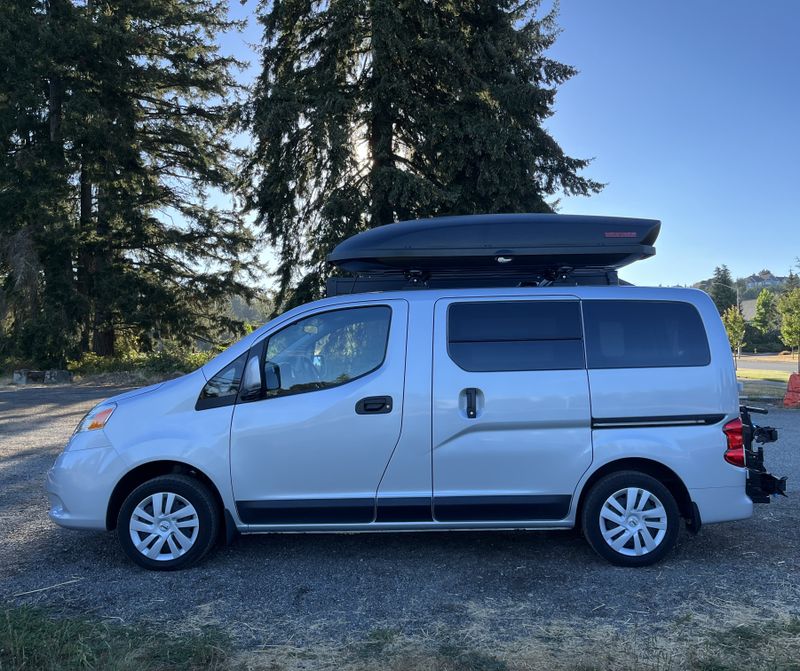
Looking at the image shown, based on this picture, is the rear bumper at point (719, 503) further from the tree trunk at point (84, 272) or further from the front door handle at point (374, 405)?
the tree trunk at point (84, 272)

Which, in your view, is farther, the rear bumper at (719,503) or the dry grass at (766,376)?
the dry grass at (766,376)

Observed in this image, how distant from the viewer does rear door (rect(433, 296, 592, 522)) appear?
4.38 meters

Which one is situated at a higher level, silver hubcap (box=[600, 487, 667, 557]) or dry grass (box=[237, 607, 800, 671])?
silver hubcap (box=[600, 487, 667, 557])

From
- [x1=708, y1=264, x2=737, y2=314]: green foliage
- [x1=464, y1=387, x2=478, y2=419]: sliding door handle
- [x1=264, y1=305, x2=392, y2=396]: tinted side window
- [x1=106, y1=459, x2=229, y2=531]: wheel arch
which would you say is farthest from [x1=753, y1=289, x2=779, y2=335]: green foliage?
[x1=106, y1=459, x2=229, y2=531]: wheel arch

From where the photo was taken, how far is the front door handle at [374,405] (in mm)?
4371

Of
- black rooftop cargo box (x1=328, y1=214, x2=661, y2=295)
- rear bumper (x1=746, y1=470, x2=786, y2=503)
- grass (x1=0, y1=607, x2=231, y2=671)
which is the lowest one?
grass (x1=0, y1=607, x2=231, y2=671)

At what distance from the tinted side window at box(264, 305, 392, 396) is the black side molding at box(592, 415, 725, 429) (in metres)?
1.65

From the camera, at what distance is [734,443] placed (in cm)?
441

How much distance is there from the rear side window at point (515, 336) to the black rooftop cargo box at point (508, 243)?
1.24ft

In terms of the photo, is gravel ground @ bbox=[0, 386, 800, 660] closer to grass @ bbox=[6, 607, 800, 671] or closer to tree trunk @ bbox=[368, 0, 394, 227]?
grass @ bbox=[6, 607, 800, 671]

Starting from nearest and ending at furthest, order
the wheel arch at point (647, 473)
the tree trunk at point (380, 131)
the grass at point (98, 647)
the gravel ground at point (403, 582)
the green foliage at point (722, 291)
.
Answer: the grass at point (98, 647), the gravel ground at point (403, 582), the wheel arch at point (647, 473), the tree trunk at point (380, 131), the green foliage at point (722, 291)

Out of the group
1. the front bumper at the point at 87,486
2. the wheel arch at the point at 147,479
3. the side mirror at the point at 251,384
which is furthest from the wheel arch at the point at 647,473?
the front bumper at the point at 87,486

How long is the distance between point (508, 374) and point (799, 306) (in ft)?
89.3

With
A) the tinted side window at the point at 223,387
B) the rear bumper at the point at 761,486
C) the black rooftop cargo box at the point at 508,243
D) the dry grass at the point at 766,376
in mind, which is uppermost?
the black rooftop cargo box at the point at 508,243
